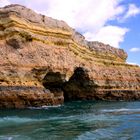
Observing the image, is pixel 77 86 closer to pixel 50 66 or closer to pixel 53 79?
pixel 53 79

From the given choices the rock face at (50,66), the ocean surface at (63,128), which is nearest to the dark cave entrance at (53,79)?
the rock face at (50,66)

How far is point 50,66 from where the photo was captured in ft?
152

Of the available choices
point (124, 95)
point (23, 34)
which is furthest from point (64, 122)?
point (124, 95)

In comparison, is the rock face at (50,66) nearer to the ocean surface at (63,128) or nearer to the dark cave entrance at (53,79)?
the dark cave entrance at (53,79)

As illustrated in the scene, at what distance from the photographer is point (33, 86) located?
4275cm

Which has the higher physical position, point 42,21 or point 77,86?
point 42,21

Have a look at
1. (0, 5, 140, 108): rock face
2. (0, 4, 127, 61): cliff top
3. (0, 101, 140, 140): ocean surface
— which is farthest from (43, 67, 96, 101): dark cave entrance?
(0, 101, 140, 140): ocean surface

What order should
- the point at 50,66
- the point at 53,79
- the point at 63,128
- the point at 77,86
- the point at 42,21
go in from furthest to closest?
the point at 77,86, the point at 42,21, the point at 53,79, the point at 50,66, the point at 63,128

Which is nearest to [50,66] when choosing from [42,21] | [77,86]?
[42,21]

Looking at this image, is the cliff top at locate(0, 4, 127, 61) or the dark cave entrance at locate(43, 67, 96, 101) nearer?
A: the cliff top at locate(0, 4, 127, 61)

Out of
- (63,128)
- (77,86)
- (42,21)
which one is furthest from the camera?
(77,86)

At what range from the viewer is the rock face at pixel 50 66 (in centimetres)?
4175

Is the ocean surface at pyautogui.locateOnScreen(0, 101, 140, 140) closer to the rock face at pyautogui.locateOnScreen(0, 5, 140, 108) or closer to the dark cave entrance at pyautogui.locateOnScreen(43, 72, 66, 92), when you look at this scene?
the rock face at pyautogui.locateOnScreen(0, 5, 140, 108)

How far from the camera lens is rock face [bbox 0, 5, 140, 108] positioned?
4175 cm
